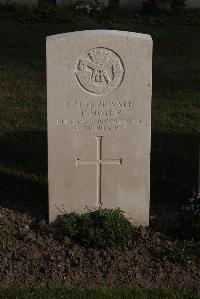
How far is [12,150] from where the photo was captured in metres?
8.30

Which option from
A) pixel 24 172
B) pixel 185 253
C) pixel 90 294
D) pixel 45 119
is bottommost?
pixel 90 294

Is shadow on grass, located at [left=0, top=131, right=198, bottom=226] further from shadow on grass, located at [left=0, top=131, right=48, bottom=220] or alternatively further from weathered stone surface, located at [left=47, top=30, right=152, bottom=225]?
weathered stone surface, located at [left=47, top=30, right=152, bottom=225]

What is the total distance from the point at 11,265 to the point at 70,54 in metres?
1.75

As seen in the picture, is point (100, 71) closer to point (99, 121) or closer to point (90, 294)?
point (99, 121)

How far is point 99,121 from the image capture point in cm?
612

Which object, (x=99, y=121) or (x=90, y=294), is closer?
(x=90, y=294)

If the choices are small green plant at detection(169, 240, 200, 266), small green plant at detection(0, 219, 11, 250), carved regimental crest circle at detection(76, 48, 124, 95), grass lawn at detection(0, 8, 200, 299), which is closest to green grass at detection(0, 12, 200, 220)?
grass lawn at detection(0, 8, 200, 299)

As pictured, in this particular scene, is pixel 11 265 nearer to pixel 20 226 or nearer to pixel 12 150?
pixel 20 226

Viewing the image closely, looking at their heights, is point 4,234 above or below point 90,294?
above

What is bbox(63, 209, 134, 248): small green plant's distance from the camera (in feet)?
19.6

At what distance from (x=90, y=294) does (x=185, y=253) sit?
896 millimetres

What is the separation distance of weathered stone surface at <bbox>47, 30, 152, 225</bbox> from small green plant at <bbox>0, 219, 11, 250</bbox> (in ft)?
1.34

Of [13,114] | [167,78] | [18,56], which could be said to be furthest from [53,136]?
[18,56]

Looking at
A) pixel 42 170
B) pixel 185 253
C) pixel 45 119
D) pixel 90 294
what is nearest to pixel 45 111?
pixel 45 119
